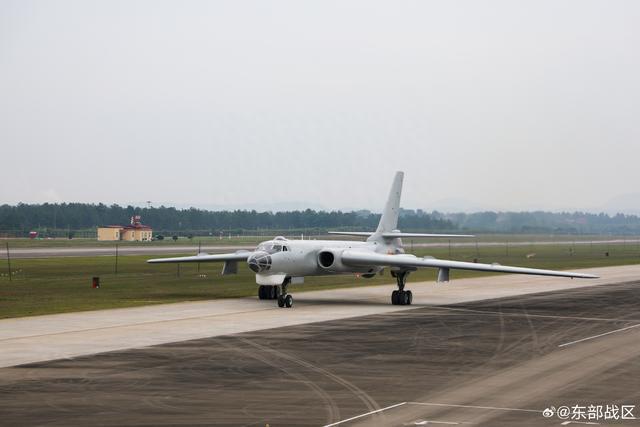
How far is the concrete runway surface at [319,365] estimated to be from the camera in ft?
47.5

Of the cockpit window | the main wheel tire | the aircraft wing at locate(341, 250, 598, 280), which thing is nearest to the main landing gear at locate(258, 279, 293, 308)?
the cockpit window

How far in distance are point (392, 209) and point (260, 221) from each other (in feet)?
392

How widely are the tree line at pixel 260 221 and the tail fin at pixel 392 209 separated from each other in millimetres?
63287

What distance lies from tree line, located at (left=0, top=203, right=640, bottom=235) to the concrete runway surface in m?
76.9

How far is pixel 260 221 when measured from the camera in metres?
161

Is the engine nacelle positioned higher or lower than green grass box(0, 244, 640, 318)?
higher

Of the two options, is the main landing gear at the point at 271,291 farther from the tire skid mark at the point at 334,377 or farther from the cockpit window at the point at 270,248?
the tire skid mark at the point at 334,377

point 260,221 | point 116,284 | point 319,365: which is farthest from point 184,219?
point 319,365

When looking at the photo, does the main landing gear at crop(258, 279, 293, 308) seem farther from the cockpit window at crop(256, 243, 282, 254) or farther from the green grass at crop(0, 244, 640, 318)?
the green grass at crop(0, 244, 640, 318)

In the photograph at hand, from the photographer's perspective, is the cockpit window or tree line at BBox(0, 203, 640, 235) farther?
tree line at BBox(0, 203, 640, 235)

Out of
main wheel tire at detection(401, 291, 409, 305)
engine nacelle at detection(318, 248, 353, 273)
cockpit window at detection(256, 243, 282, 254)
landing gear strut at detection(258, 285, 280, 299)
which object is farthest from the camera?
landing gear strut at detection(258, 285, 280, 299)

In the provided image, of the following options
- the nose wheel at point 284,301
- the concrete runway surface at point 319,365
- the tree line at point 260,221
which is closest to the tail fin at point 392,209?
the concrete runway surface at point 319,365

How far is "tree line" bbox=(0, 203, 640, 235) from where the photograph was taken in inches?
4872

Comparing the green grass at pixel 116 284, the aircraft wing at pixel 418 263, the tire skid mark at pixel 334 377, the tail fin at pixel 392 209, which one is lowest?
the tire skid mark at pixel 334 377
